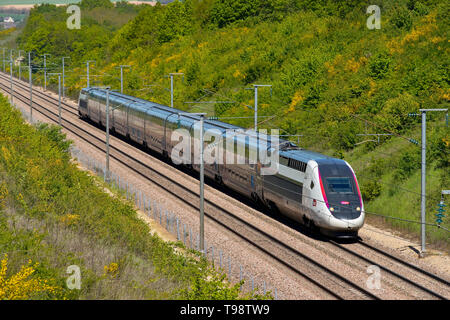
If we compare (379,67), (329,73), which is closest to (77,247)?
(379,67)

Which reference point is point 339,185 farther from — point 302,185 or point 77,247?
point 77,247

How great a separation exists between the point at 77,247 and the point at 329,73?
4524cm

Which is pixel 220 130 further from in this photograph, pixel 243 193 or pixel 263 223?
pixel 263 223

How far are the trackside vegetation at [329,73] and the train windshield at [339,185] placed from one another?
319cm

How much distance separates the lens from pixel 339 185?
95.1ft

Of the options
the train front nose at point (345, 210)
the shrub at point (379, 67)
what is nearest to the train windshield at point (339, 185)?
the train front nose at point (345, 210)

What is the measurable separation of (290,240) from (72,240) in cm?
1195

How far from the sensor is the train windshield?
94.3 ft

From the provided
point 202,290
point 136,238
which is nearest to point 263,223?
point 136,238

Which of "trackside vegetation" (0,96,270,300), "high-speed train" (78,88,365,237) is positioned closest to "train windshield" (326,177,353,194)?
"high-speed train" (78,88,365,237)

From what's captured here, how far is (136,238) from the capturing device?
26219 mm

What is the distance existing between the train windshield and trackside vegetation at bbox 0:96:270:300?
707cm

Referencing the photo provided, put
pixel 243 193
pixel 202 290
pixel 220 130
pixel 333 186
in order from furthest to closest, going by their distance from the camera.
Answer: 1. pixel 220 130
2. pixel 243 193
3. pixel 333 186
4. pixel 202 290
